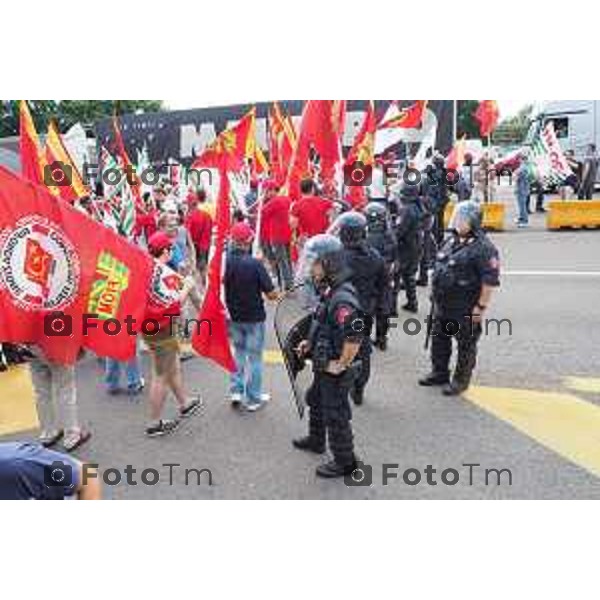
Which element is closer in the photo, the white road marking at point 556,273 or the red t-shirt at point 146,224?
the red t-shirt at point 146,224

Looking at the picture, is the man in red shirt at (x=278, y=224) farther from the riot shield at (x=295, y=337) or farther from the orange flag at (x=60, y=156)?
the riot shield at (x=295, y=337)

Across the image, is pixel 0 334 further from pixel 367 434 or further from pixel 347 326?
pixel 367 434

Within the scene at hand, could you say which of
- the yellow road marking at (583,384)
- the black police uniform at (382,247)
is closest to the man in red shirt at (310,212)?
the black police uniform at (382,247)

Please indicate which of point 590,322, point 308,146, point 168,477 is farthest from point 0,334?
point 590,322

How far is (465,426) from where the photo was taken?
6.13m

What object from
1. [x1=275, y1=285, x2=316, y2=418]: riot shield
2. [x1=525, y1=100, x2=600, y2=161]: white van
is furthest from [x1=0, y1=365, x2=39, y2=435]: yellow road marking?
[x1=525, y1=100, x2=600, y2=161]: white van

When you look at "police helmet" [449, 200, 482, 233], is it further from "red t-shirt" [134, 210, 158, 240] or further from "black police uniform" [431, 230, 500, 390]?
"red t-shirt" [134, 210, 158, 240]

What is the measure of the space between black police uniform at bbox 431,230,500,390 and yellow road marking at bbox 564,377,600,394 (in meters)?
0.97

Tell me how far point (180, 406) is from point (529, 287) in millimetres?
6732

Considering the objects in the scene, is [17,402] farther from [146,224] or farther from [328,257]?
[328,257]

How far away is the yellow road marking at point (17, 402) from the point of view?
652 cm

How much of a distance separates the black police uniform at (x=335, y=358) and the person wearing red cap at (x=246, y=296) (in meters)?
1.07

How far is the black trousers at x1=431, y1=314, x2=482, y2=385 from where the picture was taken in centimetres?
682

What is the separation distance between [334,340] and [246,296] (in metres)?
1.41
